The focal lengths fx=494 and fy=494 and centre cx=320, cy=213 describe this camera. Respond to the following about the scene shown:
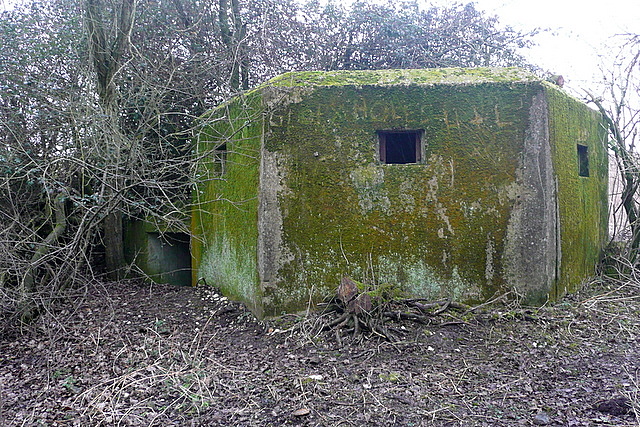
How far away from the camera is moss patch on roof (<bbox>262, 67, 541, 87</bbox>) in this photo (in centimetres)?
556

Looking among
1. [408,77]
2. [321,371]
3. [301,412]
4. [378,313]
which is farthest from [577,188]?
[301,412]

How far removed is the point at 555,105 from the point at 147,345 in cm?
522

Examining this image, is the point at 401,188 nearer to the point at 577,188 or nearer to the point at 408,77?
the point at 408,77

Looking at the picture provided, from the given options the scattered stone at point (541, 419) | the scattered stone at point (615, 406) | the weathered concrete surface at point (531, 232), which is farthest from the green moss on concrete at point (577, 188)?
the scattered stone at point (541, 419)

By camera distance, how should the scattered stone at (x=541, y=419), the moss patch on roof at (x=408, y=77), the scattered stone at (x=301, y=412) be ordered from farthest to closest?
the moss patch on roof at (x=408, y=77) < the scattered stone at (x=301, y=412) < the scattered stone at (x=541, y=419)

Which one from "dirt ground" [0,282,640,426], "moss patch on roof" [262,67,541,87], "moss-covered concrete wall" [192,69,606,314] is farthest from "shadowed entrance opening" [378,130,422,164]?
"dirt ground" [0,282,640,426]

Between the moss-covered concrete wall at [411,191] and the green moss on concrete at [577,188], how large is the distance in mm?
87

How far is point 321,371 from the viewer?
170 inches

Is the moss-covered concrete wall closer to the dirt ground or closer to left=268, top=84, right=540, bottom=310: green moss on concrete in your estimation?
left=268, top=84, right=540, bottom=310: green moss on concrete

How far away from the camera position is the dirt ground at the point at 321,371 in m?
3.64

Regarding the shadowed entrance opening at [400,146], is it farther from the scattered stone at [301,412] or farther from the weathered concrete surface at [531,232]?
the scattered stone at [301,412]

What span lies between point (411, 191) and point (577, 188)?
2.28 metres

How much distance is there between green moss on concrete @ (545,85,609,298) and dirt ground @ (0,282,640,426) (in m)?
0.45

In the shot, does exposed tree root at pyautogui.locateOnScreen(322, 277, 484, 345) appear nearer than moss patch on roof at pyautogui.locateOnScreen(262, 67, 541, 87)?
Yes
